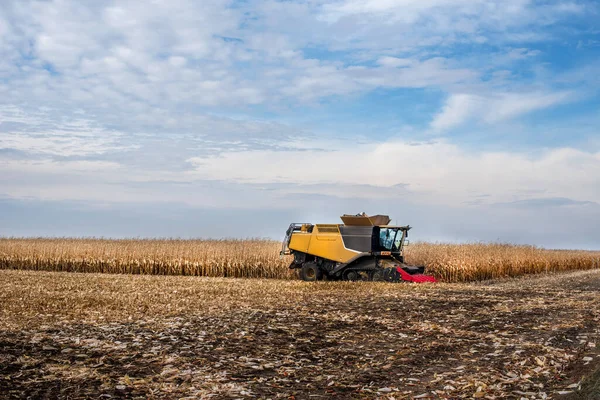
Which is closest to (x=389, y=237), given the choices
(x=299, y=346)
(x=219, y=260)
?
(x=219, y=260)

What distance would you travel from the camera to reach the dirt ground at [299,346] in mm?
8234

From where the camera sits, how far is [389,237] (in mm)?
23562

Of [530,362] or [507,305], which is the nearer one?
[530,362]

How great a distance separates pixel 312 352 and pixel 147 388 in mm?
3173

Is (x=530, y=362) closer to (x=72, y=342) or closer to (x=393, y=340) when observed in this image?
(x=393, y=340)

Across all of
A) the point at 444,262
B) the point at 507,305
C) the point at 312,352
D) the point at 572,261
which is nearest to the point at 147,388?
the point at 312,352

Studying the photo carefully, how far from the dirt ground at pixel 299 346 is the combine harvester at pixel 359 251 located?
4893 mm

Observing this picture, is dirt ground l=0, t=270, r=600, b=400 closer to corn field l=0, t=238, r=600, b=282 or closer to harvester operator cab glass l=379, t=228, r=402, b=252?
harvester operator cab glass l=379, t=228, r=402, b=252

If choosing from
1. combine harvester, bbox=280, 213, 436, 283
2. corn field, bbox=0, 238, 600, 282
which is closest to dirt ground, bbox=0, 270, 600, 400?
combine harvester, bbox=280, 213, 436, 283

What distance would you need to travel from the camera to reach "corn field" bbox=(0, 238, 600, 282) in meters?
29.0

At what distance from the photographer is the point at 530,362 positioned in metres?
9.66

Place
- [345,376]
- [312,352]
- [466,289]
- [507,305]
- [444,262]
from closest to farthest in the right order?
1. [345,376]
2. [312,352]
3. [507,305]
4. [466,289]
5. [444,262]

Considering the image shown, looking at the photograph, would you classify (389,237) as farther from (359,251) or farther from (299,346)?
(299,346)

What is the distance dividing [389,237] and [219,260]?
10618mm
